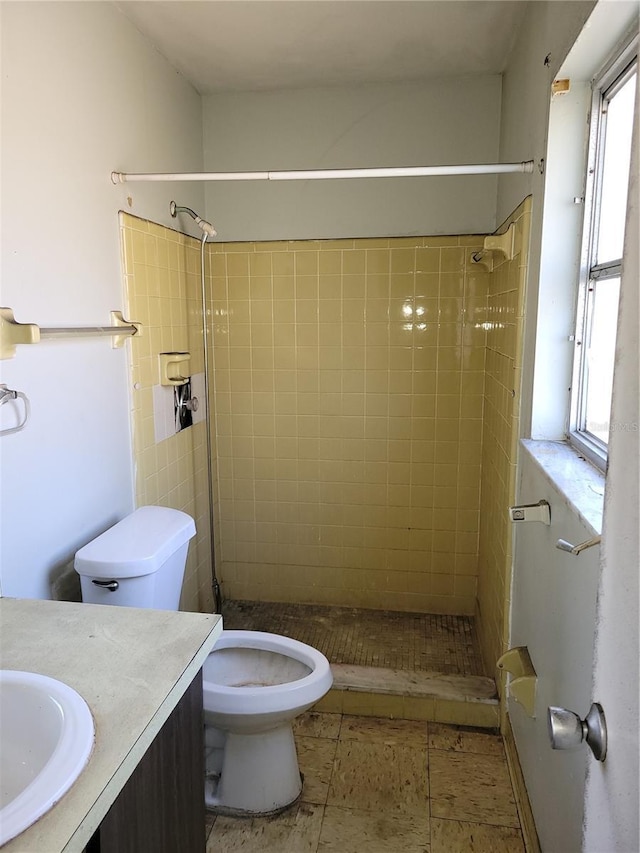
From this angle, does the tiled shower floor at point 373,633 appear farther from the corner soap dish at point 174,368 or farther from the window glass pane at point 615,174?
the window glass pane at point 615,174

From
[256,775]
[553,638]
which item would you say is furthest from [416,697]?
[553,638]

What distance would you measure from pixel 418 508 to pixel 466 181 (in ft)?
4.77

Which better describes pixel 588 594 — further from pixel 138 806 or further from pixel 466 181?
pixel 466 181

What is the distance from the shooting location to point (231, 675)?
6.29 ft

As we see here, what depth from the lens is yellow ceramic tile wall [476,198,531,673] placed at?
1874 millimetres

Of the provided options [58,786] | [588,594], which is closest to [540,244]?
[588,594]

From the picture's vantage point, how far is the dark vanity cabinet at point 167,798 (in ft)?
2.90

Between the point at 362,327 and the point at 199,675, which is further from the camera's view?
the point at 362,327

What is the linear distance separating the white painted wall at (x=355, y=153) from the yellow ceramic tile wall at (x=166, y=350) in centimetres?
40

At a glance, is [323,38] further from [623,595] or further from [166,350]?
[623,595]

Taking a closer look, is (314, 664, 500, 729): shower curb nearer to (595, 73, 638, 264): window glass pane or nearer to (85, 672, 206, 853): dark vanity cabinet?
(85, 672, 206, 853): dark vanity cabinet

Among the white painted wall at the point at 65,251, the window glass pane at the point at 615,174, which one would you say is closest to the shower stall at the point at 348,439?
the white painted wall at the point at 65,251

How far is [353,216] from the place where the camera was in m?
2.61

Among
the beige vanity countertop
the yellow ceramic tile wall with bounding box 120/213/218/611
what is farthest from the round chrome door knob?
the yellow ceramic tile wall with bounding box 120/213/218/611
